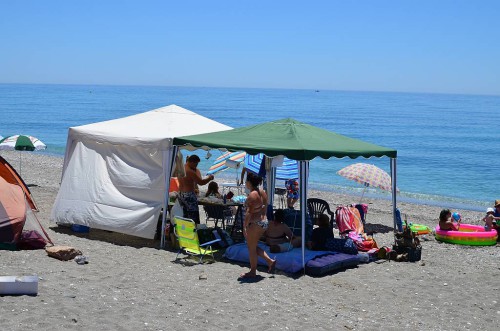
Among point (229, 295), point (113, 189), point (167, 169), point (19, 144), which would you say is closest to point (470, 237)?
point (167, 169)

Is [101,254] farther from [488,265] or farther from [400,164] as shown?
[400,164]

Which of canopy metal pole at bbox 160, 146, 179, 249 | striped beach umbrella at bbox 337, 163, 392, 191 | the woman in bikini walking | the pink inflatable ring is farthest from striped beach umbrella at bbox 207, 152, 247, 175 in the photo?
the woman in bikini walking

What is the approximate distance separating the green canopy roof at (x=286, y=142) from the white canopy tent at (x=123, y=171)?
0.59 meters

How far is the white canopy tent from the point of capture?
10.5 m

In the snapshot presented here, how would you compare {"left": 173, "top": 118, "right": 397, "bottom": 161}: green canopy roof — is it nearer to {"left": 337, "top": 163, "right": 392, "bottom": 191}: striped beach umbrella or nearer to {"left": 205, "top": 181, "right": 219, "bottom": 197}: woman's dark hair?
{"left": 205, "top": 181, "right": 219, "bottom": 197}: woman's dark hair

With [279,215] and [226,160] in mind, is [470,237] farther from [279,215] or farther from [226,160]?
[226,160]

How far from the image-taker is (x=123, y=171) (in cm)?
1089

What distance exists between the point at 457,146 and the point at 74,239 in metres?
40.1

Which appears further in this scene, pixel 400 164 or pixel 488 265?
pixel 400 164

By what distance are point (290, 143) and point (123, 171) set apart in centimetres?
299

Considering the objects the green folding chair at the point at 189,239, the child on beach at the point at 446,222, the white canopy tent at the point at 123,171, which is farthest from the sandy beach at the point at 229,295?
the child on beach at the point at 446,222

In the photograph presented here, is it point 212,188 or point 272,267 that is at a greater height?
point 212,188

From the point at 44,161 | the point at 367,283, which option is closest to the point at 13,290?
the point at 367,283

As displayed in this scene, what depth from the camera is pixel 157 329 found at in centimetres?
647
